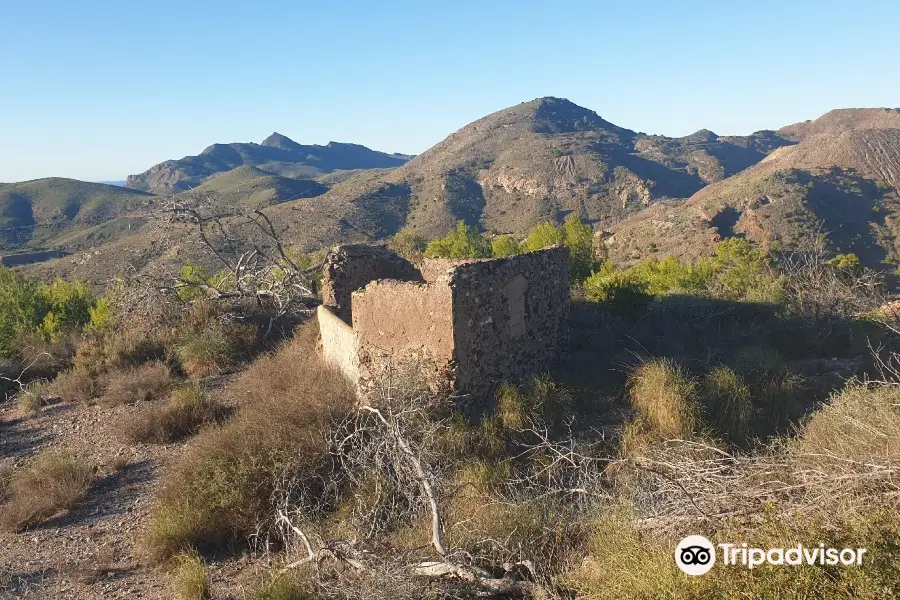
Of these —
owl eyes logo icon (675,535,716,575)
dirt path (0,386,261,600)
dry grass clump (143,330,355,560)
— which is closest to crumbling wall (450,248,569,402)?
dry grass clump (143,330,355,560)

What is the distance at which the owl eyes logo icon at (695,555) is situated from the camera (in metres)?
3.16

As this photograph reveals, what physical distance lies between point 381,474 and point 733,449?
13.1 ft

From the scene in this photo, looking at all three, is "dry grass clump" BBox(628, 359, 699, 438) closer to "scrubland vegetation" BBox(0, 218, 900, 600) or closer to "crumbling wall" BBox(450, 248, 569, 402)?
"scrubland vegetation" BBox(0, 218, 900, 600)

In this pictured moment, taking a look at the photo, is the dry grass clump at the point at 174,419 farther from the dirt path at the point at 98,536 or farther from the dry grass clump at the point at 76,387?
the dry grass clump at the point at 76,387

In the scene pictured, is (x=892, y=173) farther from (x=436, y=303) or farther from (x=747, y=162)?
(x=436, y=303)

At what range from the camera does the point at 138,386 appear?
941cm

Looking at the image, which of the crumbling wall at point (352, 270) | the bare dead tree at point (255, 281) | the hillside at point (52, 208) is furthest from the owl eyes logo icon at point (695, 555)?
the hillside at point (52, 208)

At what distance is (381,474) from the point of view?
18.7 ft

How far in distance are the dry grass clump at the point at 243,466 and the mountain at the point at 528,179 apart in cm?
3161

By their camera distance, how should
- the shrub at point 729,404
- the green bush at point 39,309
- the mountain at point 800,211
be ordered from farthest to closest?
1. the mountain at point 800,211
2. the green bush at point 39,309
3. the shrub at point 729,404

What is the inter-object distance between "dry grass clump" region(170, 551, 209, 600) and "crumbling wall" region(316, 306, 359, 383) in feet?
10.6

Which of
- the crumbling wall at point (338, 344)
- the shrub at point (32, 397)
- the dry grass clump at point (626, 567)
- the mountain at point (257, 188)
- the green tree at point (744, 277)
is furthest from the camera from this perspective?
the mountain at point (257, 188)

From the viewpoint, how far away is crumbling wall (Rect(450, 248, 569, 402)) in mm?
7082

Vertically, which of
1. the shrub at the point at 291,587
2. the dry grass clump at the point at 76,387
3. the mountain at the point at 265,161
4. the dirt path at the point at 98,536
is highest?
the mountain at the point at 265,161
